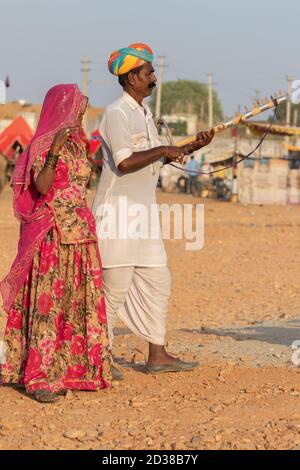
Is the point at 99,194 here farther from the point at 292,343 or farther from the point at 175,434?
the point at 292,343

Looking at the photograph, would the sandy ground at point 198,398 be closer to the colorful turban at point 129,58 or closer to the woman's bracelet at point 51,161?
the woman's bracelet at point 51,161

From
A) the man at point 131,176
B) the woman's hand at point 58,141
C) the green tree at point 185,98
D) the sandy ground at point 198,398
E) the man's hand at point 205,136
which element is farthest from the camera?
the green tree at point 185,98

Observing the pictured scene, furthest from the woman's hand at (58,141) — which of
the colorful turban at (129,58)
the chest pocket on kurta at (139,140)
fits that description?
the colorful turban at (129,58)

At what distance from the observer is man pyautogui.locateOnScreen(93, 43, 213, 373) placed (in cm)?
571

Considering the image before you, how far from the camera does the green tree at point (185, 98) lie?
70.8m

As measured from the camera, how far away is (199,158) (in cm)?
4216

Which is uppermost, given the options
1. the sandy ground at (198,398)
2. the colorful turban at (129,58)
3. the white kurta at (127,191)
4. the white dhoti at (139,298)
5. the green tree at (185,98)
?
the green tree at (185,98)

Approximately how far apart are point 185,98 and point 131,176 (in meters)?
71.0

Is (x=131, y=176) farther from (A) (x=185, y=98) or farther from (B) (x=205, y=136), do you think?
(A) (x=185, y=98)

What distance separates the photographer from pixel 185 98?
76.1 meters

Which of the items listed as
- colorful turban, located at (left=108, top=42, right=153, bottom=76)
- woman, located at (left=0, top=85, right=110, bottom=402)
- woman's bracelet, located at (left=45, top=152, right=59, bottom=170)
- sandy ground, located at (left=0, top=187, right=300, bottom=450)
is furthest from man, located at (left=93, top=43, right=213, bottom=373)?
sandy ground, located at (left=0, top=187, right=300, bottom=450)

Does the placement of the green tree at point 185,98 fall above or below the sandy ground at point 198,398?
above

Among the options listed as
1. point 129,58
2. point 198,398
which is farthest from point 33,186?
point 198,398
